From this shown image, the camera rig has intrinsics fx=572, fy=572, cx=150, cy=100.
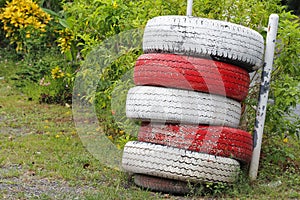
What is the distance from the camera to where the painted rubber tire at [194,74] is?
484 cm

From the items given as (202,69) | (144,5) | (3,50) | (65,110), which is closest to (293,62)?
(202,69)

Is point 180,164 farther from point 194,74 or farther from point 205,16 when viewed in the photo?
point 205,16

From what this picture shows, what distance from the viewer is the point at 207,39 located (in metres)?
4.88

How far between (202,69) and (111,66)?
2168 mm

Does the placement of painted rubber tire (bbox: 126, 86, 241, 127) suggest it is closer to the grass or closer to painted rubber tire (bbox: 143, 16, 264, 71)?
painted rubber tire (bbox: 143, 16, 264, 71)

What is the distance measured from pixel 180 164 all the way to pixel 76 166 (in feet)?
4.41

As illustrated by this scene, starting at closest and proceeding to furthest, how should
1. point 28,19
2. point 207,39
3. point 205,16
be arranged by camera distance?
1. point 207,39
2. point 205,16
3. point 28,19

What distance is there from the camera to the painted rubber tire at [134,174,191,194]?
489cm

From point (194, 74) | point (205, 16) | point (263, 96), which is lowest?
point (263, 96)

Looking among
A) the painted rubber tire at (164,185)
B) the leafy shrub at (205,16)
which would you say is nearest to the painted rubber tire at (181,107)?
the painted rubber tire at (164,185)

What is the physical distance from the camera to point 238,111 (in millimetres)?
5117

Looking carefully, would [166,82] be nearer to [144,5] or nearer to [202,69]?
[202,69]

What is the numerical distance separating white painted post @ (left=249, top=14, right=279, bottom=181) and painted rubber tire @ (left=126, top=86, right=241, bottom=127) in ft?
1.74

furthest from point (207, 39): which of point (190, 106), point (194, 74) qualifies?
point (190, 106)
